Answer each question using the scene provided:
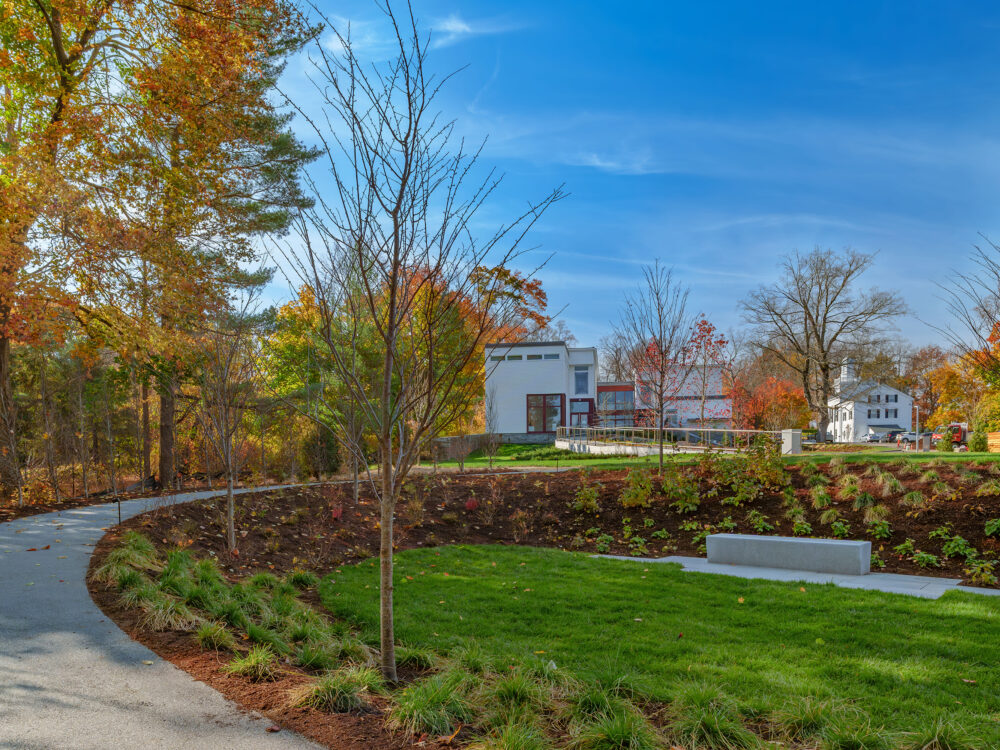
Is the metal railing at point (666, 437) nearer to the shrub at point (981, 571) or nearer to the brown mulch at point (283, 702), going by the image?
the shrub at point (981, 571)

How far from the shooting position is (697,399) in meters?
29.5

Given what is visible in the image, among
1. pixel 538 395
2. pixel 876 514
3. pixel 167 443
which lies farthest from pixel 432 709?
pixel 538 395

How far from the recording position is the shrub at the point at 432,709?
9.02ft

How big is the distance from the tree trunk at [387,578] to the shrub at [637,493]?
6537 mm

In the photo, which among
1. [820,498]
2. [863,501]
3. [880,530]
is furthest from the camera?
[820,498]

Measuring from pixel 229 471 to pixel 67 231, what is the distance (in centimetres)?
493

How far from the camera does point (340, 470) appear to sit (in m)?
17.8

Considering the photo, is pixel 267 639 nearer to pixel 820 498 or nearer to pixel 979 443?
pixel 820 498

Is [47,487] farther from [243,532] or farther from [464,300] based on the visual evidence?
[464,300]

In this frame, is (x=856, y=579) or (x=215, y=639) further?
(x=856, y=579)

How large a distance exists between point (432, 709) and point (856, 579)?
17.2 ft

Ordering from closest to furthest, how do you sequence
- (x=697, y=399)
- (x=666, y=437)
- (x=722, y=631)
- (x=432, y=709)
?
(x=432, y=709) < (x=722, y=631) < (x=666, y=437) < (x=697, y=399)

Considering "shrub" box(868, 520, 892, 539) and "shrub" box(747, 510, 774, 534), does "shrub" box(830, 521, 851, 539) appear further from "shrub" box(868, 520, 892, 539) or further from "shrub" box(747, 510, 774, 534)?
"shrub" box(747, 510, 774, 534)

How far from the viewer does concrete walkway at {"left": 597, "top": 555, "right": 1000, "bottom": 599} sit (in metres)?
5.71
